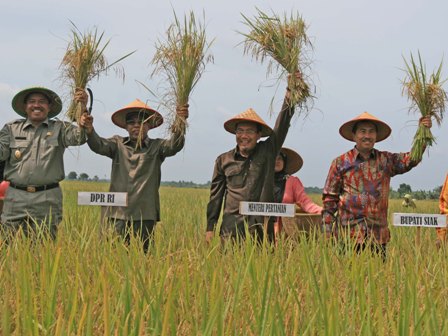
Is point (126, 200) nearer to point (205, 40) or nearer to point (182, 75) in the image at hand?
point (182, 75)

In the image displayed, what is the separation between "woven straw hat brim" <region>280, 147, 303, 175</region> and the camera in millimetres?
3969

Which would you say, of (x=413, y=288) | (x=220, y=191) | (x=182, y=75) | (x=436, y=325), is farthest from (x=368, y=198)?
(x=436, y=325)

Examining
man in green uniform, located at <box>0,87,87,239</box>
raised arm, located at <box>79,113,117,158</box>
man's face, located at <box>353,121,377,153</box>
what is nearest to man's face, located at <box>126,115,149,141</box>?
raised arm, located at <box>79,113,117,158</box>

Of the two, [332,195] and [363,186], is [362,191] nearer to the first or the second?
[363,186]

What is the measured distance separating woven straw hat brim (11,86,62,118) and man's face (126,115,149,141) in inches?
19.6

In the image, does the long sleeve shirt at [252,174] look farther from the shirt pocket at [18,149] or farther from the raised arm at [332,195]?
the shirt pocket at [18,149]

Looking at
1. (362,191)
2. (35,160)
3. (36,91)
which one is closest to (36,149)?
(35,160)

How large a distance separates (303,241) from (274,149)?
101 centimetres

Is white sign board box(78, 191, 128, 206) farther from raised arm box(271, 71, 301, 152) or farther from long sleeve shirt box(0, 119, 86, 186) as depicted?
raised arm box(271, 71, 301, 152)

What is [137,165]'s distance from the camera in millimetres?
3426

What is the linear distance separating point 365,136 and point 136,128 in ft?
4.52

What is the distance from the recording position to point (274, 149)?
3314 mm

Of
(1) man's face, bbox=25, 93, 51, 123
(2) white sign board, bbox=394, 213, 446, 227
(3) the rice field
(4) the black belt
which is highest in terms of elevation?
(1) man's face, bbox=25, 93, 51, 123

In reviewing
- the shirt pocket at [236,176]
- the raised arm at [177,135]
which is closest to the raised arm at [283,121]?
the shirt pocket at [236,176]
